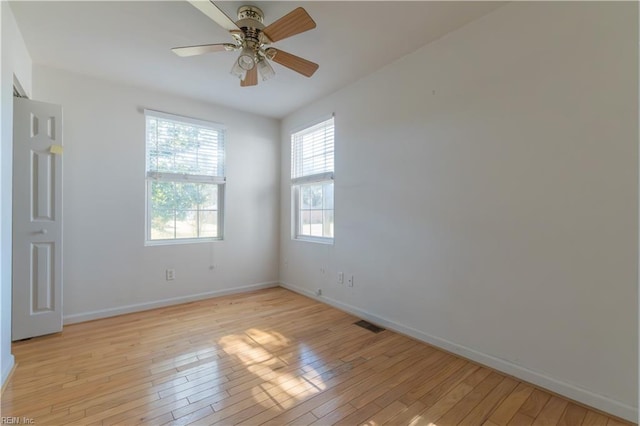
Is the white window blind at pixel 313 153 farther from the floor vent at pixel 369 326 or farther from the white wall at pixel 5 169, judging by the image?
the white wall at pixel 5 169

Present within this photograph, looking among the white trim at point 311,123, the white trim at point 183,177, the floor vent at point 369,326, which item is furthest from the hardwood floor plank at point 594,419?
the white trim at point 183,177

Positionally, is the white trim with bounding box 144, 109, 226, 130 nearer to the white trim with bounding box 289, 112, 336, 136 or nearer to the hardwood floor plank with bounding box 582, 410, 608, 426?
the white trim with bounding box 289, 112, 336, 136

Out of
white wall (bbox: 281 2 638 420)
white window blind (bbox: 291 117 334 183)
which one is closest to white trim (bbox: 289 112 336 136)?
white window blind (bbox: 291 117 334 183)

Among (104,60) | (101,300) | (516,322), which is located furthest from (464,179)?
(101,300)

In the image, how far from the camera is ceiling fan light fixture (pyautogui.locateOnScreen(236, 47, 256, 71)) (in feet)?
6.87

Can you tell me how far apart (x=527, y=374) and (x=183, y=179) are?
3.93 m

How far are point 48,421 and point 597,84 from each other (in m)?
3.69

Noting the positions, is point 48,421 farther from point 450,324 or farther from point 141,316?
point 450,324

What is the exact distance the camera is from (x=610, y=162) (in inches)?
65.0

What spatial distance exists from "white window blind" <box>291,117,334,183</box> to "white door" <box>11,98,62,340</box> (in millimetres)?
2615

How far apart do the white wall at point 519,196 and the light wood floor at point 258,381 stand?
0.26m

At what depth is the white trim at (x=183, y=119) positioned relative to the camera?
3.40 meters

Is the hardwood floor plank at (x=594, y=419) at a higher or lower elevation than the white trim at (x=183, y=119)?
lower

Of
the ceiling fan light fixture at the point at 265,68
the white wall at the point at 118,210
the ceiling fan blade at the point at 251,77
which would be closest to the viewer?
the ceiling fan light fixture at the point at 265,68
